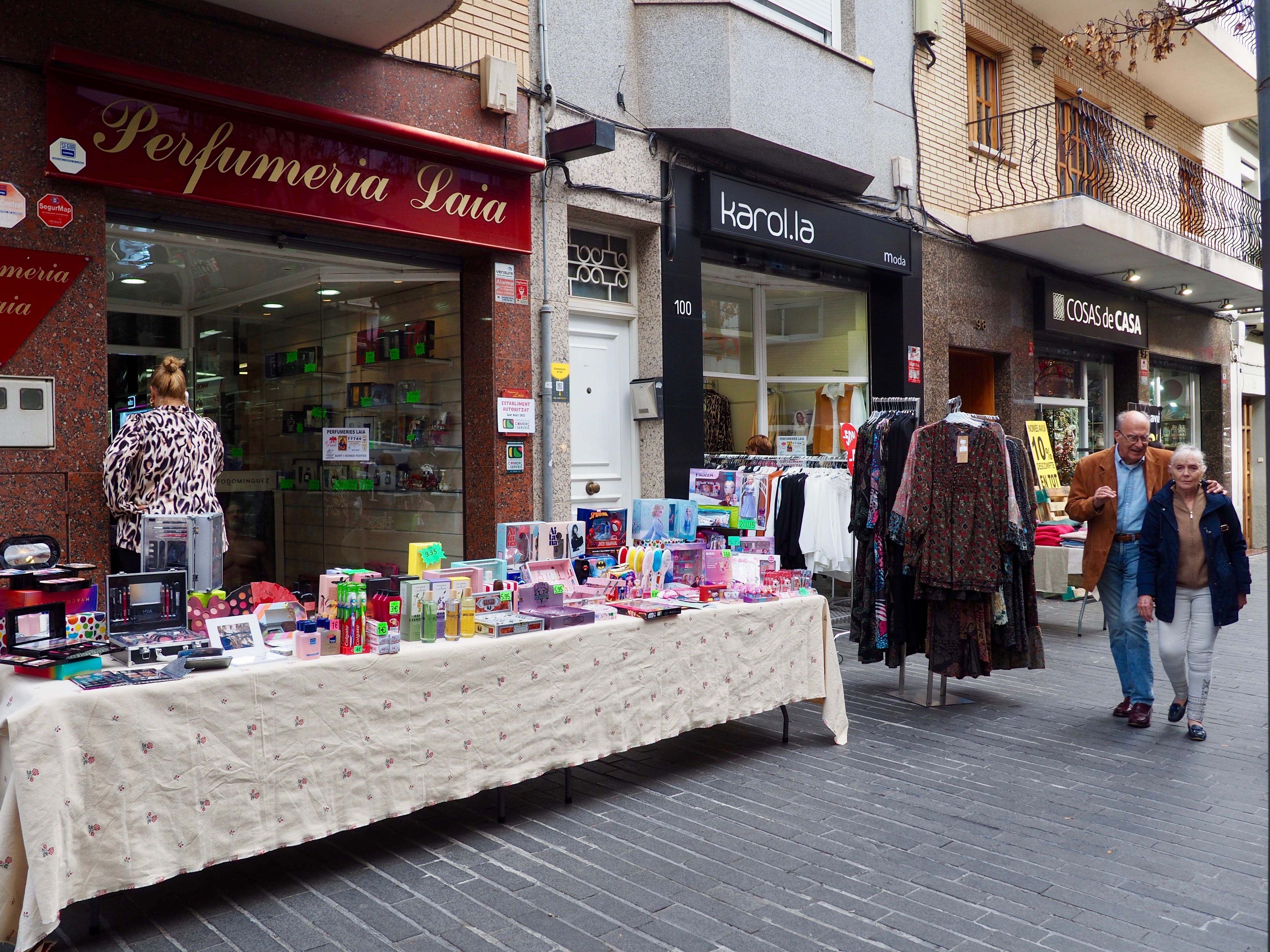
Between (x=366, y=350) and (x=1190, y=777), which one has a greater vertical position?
(x=366, y=350)

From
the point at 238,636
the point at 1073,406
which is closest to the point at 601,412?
the point at 238,636

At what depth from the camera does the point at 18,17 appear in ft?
16.7

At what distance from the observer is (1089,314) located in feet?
45.3

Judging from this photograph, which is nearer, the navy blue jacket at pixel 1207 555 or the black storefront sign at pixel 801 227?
the navy blue jacket at pixel 1207 555

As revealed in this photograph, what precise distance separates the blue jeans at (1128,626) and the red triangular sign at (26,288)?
20.3 ft

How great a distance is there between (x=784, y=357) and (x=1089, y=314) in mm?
5665

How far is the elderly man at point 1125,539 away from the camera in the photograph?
6016mm

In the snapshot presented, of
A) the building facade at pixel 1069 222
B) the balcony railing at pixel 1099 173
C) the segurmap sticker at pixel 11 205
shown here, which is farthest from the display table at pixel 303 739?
the balcony railing at pixel 1099 173

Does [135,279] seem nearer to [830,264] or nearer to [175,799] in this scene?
[175,799]

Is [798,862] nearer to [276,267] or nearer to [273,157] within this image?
[273,157]

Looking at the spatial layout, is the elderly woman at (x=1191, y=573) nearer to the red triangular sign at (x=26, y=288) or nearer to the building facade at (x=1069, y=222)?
the building facade at (x=1069, y=222)

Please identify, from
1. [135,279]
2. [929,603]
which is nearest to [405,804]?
[929,603]

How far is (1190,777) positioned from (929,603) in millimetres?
1744

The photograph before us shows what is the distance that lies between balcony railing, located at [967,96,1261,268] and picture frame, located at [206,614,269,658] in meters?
10.4
